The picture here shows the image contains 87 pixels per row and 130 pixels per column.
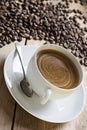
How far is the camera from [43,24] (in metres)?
0.99

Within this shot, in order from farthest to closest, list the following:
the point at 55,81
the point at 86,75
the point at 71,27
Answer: the point at 71,27
the point at 86,75
the point at 55,81

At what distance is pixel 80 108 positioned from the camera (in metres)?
0.77

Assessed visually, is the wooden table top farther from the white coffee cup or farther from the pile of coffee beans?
the pile of coffee beans

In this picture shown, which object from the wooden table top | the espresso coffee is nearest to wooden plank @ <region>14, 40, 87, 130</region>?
the wooden table top

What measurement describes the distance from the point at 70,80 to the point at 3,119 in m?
0.18

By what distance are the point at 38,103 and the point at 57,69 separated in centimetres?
9

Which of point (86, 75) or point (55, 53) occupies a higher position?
point (55, 53)

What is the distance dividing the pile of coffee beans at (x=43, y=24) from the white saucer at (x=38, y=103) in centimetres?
11

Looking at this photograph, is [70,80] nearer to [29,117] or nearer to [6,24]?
[29,117]

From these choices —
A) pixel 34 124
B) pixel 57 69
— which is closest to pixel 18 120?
pixel 34 124

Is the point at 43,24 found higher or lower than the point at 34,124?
higher

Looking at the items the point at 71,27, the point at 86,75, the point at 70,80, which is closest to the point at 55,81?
the point at 70,80

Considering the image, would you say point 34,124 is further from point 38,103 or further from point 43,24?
point 43,24

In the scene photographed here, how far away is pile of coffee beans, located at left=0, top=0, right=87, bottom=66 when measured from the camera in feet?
3.04
